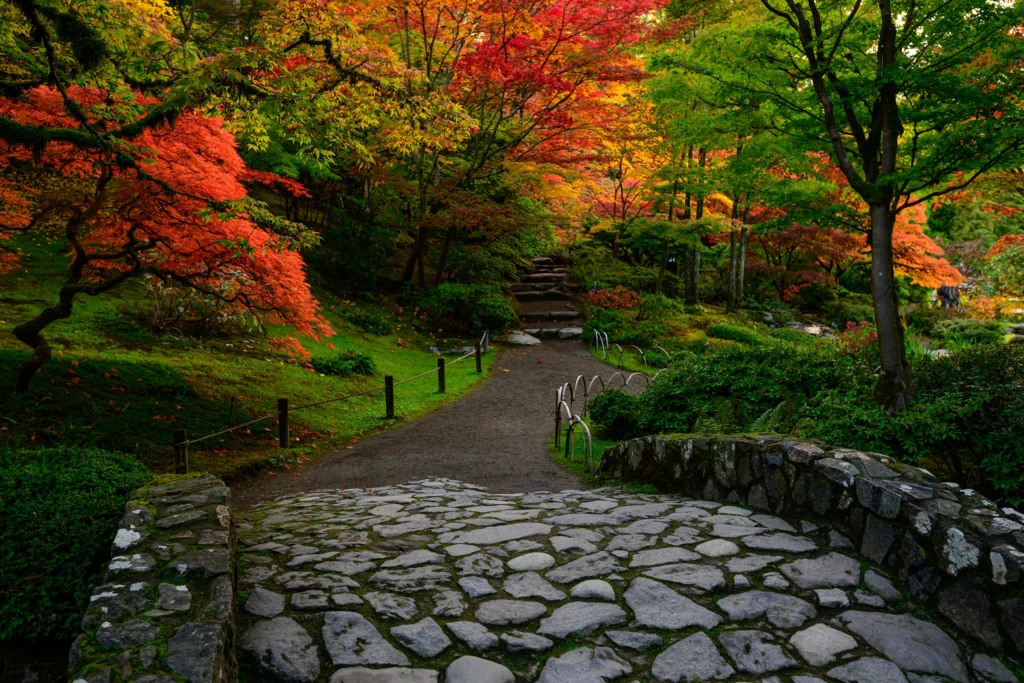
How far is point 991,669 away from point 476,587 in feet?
8.16

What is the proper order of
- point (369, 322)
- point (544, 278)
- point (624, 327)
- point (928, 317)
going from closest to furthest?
1. point (369, 322)
2. point (624, 327)
3. point (928, 317)
4. point (544, 278)

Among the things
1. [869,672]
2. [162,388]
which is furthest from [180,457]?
[869,672]

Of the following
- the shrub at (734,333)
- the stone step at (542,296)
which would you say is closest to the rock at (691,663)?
the shrub at (734,333)

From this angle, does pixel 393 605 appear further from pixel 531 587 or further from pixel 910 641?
pixel 910 641

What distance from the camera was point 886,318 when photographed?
6.95 metres

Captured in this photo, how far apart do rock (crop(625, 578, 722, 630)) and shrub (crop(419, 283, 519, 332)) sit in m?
15.5

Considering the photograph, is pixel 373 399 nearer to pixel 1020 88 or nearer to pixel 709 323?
pixel 1020 88

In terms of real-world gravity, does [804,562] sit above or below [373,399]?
above

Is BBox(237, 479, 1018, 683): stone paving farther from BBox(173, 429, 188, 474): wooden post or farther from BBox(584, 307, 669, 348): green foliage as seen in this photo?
BBox(584, 307, 669, 348): green foliage

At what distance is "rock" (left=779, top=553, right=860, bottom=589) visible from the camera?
11.5 feet

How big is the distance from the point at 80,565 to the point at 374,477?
463 centimetres

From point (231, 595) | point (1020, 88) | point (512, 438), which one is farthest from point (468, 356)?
point (231, 595)

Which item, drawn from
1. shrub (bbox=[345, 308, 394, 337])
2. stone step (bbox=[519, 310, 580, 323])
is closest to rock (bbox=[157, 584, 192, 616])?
shrub (bbox=[345, 308, 394, 337])

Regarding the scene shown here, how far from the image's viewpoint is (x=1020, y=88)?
20.8 feet
